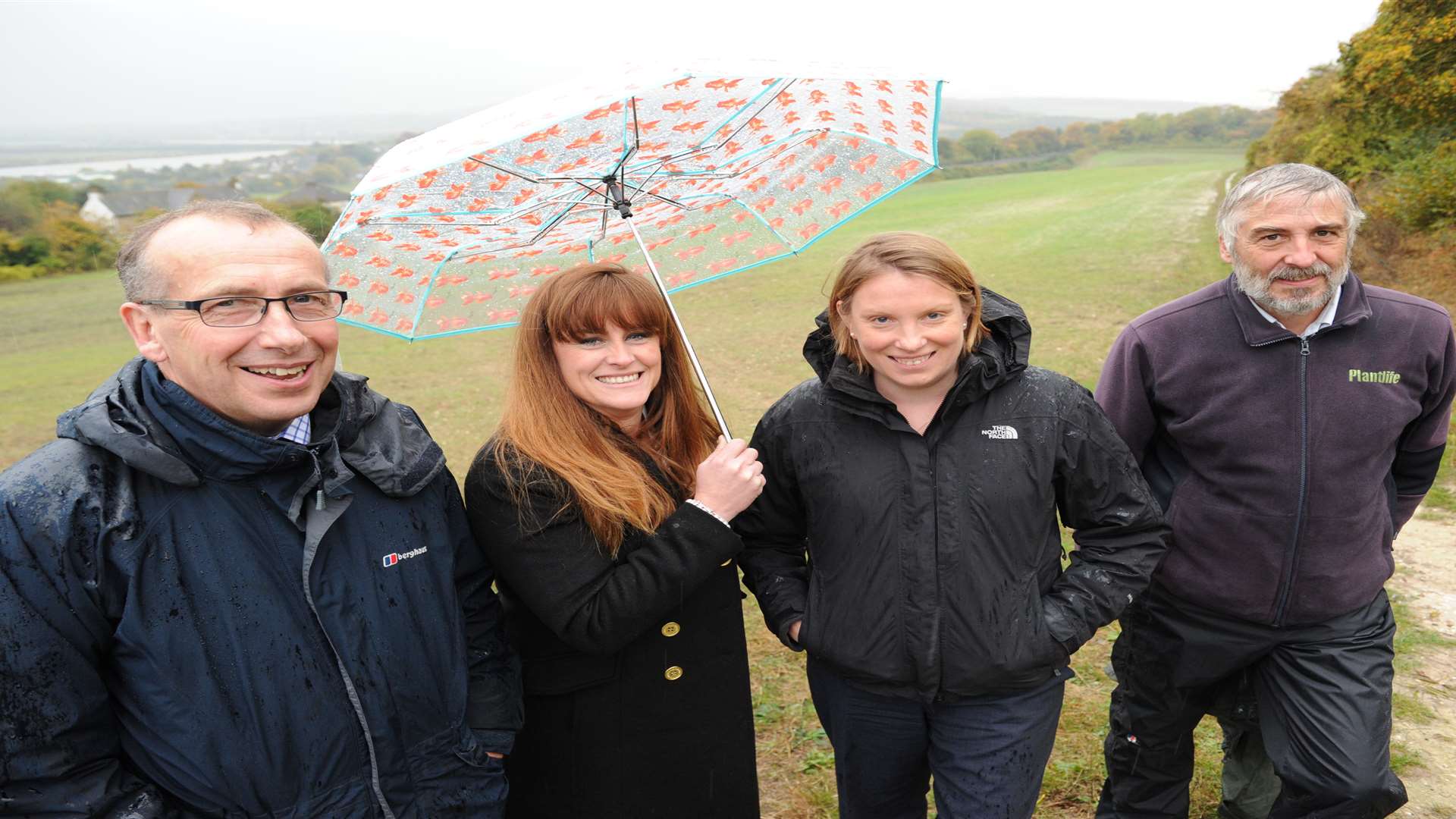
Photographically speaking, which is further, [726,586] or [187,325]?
[726,586]

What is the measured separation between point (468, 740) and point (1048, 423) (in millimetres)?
1612

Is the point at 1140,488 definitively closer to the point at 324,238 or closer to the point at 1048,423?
the point at 1048,423

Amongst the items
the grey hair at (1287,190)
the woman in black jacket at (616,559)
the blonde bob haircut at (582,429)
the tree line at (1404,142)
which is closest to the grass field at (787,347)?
the blonde bob haircut at (582,429)

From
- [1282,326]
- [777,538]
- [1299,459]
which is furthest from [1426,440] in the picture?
[777,538]

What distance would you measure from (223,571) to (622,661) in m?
0.97

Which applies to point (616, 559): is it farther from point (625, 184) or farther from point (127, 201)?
point (127, 201)

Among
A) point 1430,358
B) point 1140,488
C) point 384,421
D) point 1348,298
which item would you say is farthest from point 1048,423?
point 384,421

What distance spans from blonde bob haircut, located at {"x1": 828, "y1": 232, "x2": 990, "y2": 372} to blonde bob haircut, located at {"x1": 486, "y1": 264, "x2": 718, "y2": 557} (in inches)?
18.3

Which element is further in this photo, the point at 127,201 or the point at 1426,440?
the point at 127,201

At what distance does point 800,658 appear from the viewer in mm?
4852

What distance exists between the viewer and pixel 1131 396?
2908 millimetres

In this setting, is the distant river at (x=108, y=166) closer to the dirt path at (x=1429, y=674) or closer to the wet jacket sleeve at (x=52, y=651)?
the wet jacket sleeve at (x=52, y=651)

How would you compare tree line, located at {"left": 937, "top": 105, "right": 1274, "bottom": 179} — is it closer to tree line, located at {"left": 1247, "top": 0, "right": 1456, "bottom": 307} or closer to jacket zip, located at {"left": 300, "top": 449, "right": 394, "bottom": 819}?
tree line, located at {"left": 1247, "top": 0, "right": 1456, "bottom": 307}

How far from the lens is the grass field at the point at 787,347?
12.8ft
